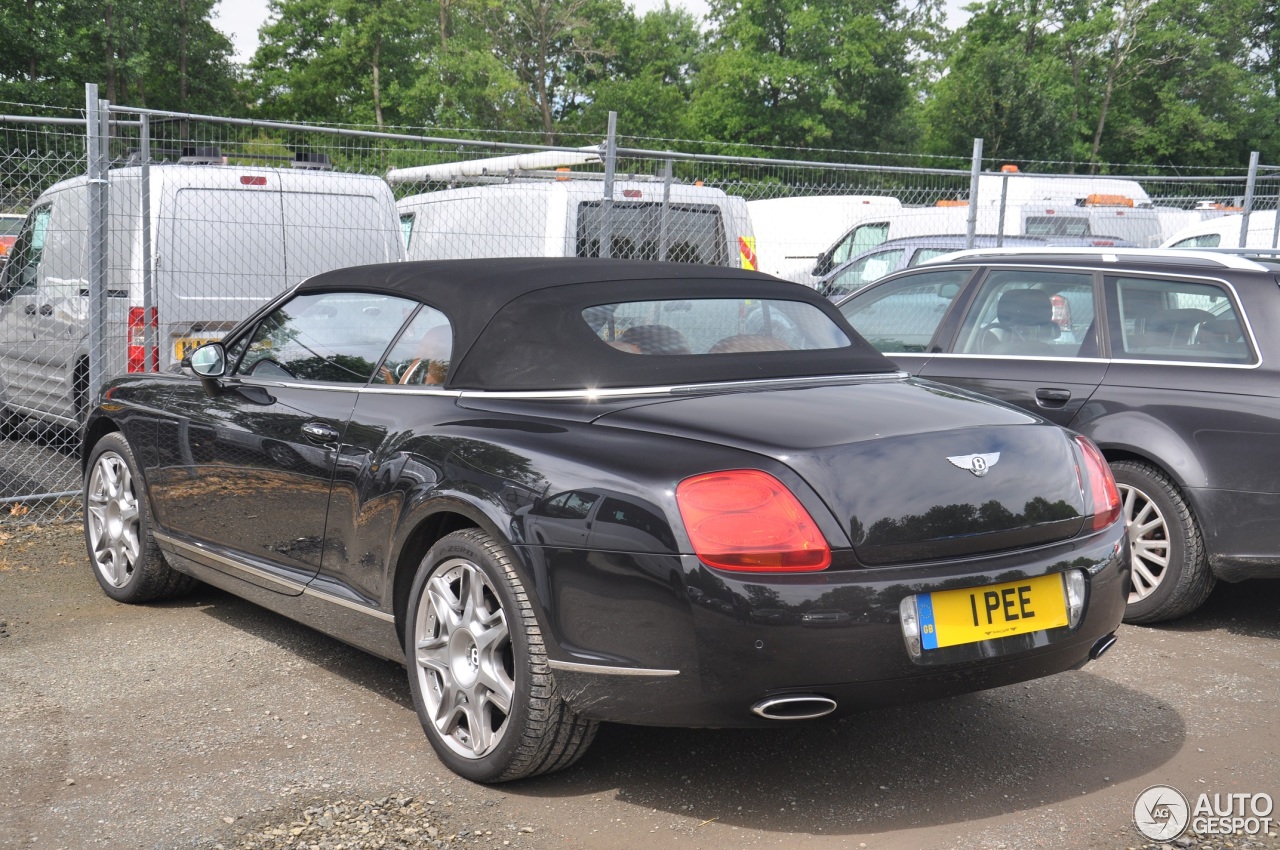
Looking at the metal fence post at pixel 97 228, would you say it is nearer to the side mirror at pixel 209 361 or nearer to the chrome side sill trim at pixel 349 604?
the side mirror at pixel 209 361

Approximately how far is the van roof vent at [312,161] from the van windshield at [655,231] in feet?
5.98

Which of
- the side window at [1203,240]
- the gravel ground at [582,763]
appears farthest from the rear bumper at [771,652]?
the side window at [1203,240]

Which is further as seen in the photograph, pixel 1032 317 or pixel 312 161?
pixel 312 161

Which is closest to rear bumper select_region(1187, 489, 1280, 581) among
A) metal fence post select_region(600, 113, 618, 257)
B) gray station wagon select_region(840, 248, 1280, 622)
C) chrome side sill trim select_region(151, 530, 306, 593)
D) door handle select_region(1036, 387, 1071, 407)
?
gray station wagon select_region(840, 248, 1280, 622)

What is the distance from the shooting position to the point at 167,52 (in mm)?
46875

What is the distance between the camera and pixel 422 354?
4152 mm

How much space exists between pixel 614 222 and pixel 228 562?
5.35m

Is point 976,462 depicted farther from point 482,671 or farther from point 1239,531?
point 1239,531

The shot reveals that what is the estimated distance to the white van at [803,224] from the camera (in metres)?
18.6

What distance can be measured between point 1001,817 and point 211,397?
3.19 m

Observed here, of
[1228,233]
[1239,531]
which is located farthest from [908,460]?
[1228,233]

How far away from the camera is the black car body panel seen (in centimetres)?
315

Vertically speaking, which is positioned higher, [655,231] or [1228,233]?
[1228,233]

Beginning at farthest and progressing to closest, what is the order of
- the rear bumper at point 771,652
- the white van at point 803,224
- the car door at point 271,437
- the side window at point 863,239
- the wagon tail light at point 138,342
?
Answer: the white van at point 803,224, the side window at point 863,239, the wagon tail light at point 138,342, the car door at point 271,437, the rear bumper at point 771,652
